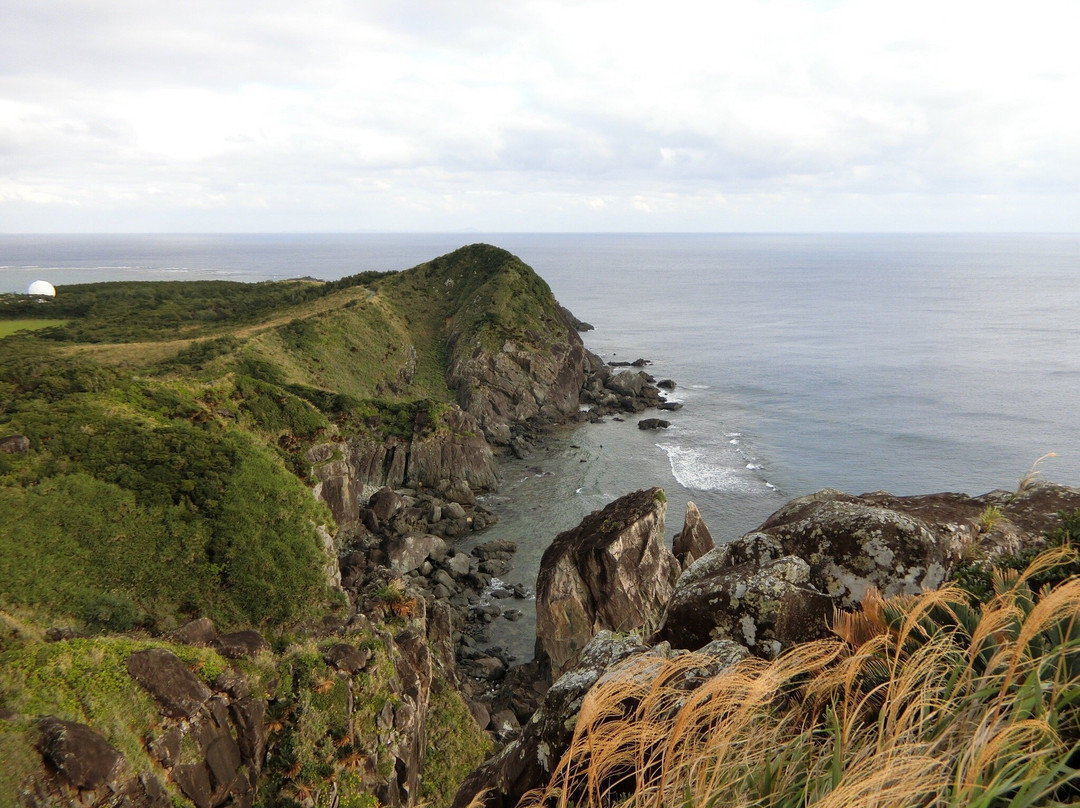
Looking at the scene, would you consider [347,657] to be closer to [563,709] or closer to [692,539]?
[563,709]

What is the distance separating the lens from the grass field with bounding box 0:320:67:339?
242 ft

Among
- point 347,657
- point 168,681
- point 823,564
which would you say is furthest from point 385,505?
point 823,564

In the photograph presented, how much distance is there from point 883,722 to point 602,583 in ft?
87.8

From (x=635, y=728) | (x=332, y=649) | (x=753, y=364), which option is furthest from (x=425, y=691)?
(x=753, y=364)

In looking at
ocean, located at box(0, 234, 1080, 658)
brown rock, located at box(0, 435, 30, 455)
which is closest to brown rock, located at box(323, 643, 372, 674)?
ocean, located at box(0, 234, 1080, 658)

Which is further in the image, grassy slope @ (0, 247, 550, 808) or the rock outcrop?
grassy slope @ (0, 247, 550, 808)

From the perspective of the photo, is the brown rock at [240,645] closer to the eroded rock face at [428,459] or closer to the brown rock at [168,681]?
the brown rock at [168,681]

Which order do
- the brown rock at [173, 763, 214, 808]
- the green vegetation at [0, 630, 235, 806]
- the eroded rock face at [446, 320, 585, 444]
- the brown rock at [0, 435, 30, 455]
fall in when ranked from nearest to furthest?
1. the green vegetation at [0, 630, 235, 806]
2. the brown rock at [173, 763, 214, 808]
3. the brown rock at [0, 435, 30, 455]
4. the eroded rock face at [446, 320, 585, 444]

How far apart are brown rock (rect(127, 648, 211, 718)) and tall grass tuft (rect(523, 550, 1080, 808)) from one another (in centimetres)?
1326

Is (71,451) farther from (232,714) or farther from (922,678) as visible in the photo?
(922,678)

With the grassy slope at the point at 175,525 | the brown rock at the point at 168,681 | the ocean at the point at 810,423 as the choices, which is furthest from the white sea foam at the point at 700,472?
the brown rock at the point at 168,681

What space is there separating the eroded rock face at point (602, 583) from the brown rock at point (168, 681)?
17.9 meters

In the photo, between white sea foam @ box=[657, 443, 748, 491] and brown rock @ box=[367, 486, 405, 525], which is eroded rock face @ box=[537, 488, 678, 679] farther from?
white sea foam @ box=[657, 443, 748, 491]

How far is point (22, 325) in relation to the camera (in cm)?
7844
